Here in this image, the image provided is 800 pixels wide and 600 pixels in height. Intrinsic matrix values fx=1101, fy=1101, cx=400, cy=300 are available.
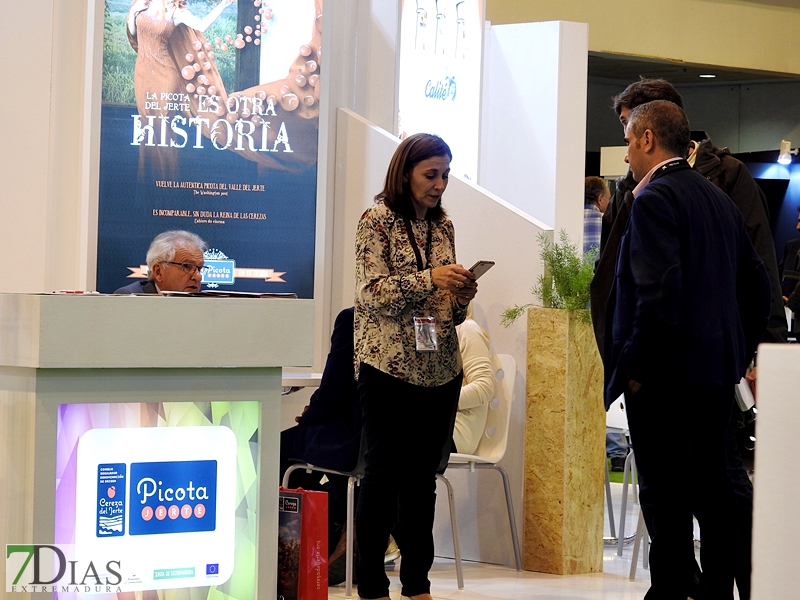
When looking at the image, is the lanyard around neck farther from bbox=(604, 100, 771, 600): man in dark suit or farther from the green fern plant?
the green fern plant

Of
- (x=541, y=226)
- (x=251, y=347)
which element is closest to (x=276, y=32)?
(x=541, y=226)

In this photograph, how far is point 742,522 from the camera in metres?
3.00

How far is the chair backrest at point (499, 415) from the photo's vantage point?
4347 millimetres

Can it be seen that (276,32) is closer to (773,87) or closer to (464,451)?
(464,451)

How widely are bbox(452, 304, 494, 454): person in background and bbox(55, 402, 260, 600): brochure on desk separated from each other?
2038mm

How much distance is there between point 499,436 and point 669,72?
28.7 ft

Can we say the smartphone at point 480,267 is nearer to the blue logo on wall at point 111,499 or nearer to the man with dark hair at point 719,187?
the man with dark hair at point 719,187

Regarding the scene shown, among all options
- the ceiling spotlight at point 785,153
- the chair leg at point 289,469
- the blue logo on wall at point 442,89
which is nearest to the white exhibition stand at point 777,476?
the chair leg at point 289,469

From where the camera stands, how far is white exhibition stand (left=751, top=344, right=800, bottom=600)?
1.16 meters

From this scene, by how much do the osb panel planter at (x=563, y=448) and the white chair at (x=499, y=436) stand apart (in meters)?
0.09

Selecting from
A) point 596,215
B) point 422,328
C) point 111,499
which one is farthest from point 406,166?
point 596,215

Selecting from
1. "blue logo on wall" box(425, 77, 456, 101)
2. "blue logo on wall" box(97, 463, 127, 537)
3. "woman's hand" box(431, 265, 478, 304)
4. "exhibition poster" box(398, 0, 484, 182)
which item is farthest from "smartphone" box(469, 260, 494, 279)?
"blue logo on wall" box(425, 77, 456, 101)

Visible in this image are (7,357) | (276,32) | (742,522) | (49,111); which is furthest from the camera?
(276,32)

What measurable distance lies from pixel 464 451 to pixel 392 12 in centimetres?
237
